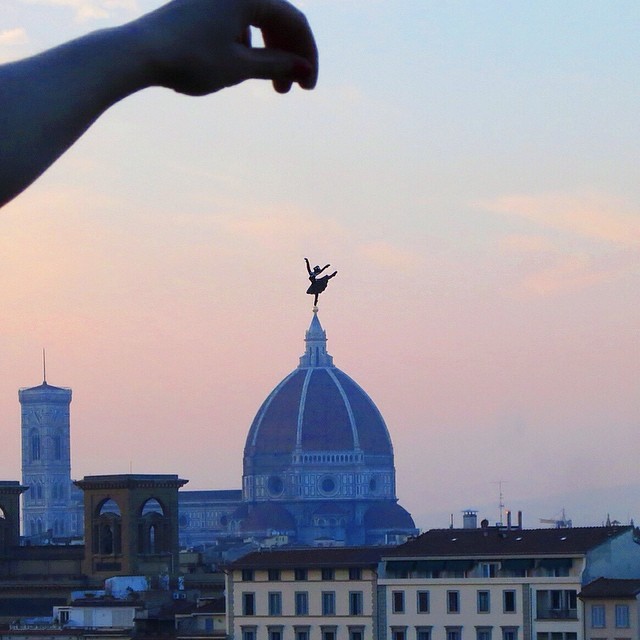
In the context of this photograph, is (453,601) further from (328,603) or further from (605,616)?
(605,616)

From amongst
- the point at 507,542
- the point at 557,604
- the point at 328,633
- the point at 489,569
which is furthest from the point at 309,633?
the point at 557,604

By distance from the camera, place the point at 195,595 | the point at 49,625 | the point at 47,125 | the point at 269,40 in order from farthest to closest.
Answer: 1. the point at 195,595
2. the point at 49,625
3. the point at 269,40
4. the point at 47,125

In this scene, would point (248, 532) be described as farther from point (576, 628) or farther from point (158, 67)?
point (158, 67)

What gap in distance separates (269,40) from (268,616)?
55.2 m

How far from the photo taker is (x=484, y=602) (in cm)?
5575

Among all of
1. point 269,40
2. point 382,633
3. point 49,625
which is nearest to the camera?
point 269,40

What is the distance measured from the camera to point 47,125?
3.35m

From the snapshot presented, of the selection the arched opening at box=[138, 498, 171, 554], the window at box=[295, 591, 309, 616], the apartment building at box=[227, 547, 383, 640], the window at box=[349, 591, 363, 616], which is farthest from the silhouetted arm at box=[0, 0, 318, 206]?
the arched opening at box=[138, 498, 171, 554]

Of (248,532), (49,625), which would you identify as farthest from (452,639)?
(248,532)

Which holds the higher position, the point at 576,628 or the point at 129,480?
the point at 129,480

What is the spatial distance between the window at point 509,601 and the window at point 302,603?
17.6 ft

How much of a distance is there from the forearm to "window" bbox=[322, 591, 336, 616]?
2156 inches

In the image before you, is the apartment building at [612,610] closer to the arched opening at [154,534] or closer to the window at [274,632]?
the window at [274,632]

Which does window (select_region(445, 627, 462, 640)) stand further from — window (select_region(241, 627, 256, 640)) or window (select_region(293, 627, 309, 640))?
window (select_region(241, 627, 256, 640))
